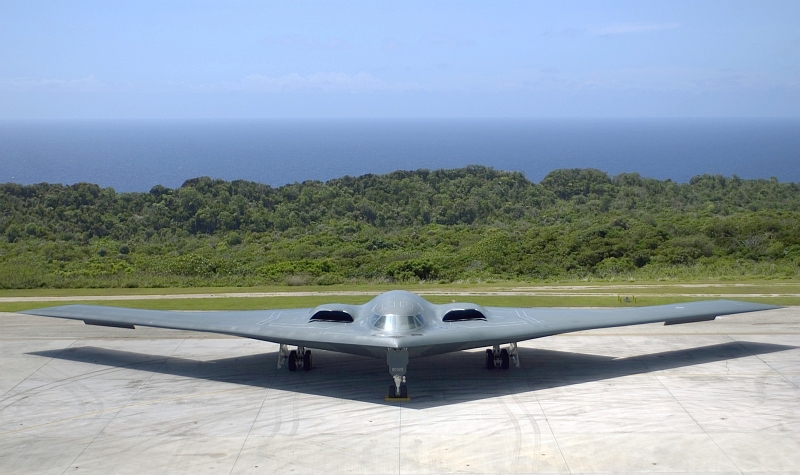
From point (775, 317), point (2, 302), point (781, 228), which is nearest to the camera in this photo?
point (775, 317)

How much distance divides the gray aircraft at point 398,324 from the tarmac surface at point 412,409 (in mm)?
984

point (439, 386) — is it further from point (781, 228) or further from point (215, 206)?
point (215, 206)

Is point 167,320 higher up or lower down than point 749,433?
higher up

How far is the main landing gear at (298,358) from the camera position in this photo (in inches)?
820

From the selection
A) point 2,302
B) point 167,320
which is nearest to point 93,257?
point 2,302

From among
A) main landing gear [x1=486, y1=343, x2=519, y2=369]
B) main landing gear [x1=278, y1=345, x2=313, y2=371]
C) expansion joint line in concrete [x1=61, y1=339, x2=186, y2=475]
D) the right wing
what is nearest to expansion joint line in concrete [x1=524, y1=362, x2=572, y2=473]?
main landing gear [x1=486, y1=343, x2=519, y2=369]

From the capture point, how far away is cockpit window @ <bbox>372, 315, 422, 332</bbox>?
61.9ft

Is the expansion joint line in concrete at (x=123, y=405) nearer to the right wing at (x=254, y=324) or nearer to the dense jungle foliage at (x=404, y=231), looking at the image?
the right wing at (x=254, y=324)

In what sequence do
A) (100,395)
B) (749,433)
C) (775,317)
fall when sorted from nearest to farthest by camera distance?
1. (749,433)
2. (100,395)
3. (775,317)

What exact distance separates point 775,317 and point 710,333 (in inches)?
165

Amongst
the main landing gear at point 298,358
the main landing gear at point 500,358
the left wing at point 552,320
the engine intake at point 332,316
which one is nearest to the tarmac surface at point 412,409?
the main landing gear at point 500,358

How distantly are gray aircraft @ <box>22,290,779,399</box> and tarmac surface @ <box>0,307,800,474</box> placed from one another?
98 cm

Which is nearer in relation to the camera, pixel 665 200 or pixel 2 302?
pixel 2 302

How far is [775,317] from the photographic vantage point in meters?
A: 27.5
